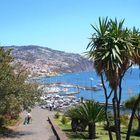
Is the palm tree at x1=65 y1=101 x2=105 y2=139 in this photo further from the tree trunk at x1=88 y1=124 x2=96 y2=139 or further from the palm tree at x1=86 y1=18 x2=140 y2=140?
the palm tree at x1=86 y1=18 x2=140 y2=140

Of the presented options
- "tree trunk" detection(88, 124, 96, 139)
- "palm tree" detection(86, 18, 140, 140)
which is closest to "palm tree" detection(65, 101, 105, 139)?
"tree trunk" detection(88, 124, 96, 139)

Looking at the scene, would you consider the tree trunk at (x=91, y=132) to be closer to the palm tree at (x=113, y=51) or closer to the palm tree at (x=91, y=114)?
the palm tree at (x=91, y=114)

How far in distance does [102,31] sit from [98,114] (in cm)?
873

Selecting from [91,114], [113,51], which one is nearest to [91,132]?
[91,114]

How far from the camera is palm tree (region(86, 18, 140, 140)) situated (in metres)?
19.0

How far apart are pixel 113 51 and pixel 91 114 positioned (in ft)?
30.8

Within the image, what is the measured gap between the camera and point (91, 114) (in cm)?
2764

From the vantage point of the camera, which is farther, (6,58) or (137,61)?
(6,58)

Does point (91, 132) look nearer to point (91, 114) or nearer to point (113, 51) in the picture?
point (91, 114)

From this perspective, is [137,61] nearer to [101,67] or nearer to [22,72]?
[101,67]

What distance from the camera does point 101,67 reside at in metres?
19.5

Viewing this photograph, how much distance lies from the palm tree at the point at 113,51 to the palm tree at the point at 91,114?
7443 mm

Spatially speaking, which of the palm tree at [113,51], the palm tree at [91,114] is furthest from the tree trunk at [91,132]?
the palm tree at [113,51]

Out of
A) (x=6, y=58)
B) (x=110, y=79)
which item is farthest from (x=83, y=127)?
(x=110, y=79)
